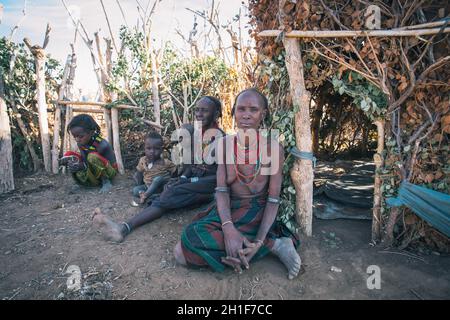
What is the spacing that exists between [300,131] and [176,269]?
66.7 inches

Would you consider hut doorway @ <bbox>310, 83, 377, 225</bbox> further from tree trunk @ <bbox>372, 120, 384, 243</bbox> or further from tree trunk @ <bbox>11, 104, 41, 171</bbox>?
tree trunk @ <bbox>11, 104, 41, 171</bbox>

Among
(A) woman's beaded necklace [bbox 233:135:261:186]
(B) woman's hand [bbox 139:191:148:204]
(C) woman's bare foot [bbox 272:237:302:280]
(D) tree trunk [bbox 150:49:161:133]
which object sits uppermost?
(D) tree trunk [bbox 150:49:161:133]

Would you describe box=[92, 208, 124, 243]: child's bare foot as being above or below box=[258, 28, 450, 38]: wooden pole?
below

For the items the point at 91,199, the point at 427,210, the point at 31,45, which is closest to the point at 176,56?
the point at 31,45

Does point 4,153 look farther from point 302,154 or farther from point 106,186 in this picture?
point 302,154

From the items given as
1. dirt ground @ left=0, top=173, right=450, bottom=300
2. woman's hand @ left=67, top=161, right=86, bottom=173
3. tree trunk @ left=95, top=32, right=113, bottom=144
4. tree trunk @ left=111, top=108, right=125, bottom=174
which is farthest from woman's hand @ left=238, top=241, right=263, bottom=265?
tree trunk @ left=95, top=32, right=113, bottom=144

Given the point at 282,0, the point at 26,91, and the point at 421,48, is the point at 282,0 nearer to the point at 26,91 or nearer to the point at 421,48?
the point at 421,48

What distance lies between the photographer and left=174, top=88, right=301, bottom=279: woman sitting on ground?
236 cm

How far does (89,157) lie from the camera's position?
4.39m

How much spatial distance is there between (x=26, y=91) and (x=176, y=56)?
9.68 feet

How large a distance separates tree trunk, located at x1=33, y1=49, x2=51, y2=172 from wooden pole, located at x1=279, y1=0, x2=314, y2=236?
4.85 meters

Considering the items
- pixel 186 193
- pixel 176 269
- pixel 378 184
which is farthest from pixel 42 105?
pixel 378 184

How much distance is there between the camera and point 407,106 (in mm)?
2475

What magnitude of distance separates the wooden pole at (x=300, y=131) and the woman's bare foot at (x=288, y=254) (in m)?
0.42
